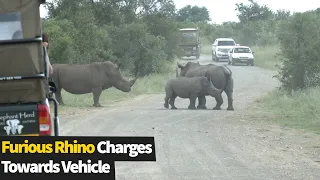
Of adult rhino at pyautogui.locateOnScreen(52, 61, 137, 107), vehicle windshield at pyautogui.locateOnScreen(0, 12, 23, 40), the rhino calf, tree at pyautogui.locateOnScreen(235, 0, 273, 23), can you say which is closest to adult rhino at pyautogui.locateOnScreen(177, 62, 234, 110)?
the rhino calf

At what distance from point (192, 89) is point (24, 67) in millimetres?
14325

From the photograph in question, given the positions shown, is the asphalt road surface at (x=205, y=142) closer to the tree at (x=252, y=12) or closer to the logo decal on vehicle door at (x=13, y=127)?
the logo decal on vehicle door at (x=13, y=127)

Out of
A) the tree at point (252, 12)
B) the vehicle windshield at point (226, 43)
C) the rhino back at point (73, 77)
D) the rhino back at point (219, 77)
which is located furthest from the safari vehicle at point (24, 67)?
the tree at point (252, 12)

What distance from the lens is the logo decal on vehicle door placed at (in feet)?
23.5

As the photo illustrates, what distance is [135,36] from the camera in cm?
3369

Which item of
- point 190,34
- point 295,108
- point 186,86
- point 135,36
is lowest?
point 295,108

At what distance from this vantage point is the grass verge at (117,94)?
73.9 feet

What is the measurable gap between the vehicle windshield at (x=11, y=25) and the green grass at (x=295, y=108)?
930 cm

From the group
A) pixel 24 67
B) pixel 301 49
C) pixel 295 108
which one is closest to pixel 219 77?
pixel 295 108

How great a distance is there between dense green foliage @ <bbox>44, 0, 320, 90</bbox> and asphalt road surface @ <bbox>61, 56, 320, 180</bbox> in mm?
2594

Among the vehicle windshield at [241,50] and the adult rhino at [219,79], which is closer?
the adult rhino at [219,79]

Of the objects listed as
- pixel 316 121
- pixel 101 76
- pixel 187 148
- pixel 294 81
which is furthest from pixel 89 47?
pixel 187 148

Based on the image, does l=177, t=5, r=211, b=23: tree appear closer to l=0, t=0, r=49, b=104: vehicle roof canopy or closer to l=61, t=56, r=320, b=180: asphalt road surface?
l=61, t=56, r=320, b=180: asphalt road surface

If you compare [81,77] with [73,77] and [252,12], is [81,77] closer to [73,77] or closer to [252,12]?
[73,77]
